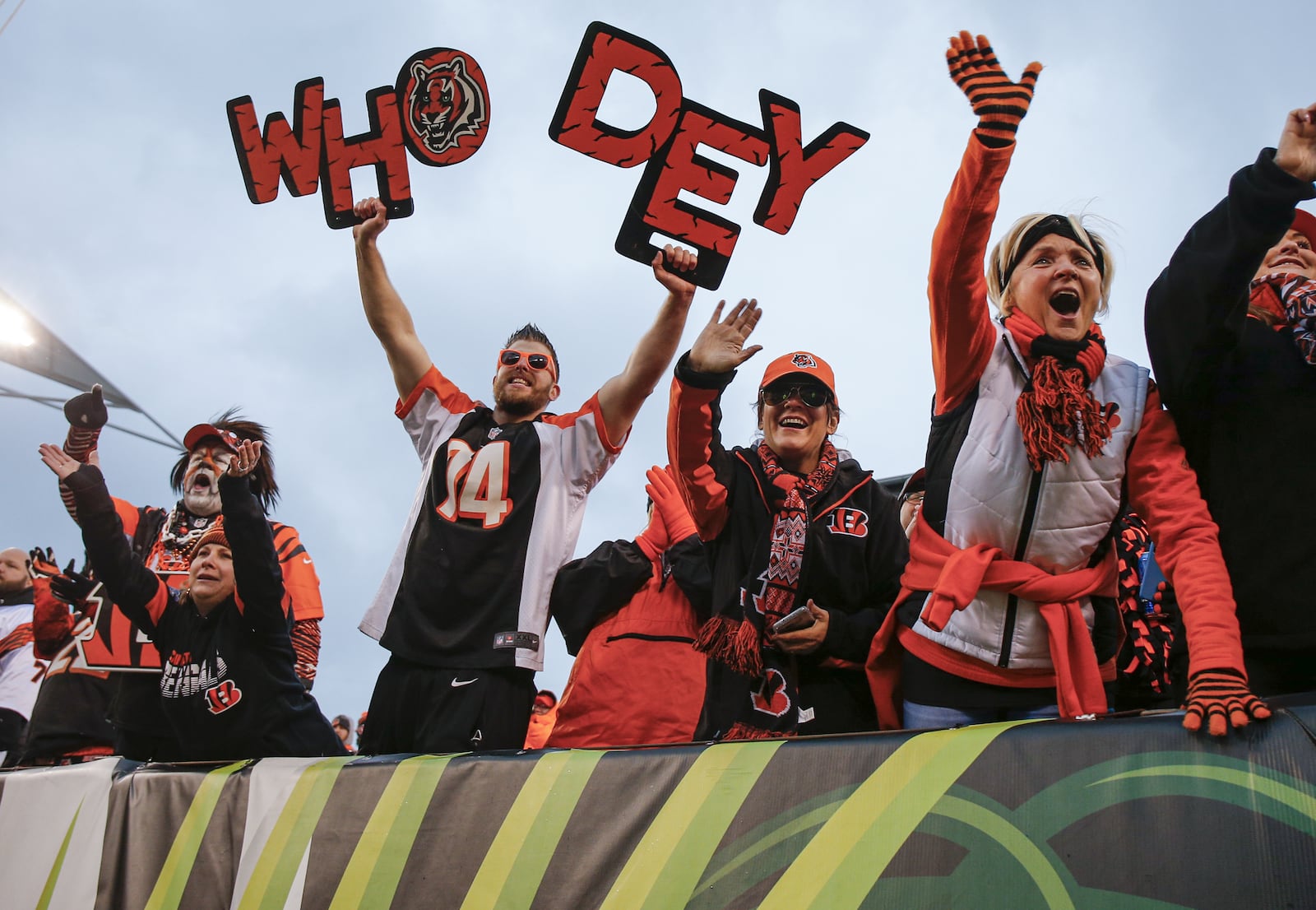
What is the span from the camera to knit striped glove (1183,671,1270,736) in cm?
178

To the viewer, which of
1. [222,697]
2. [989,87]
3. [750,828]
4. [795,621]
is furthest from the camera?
[222,697]

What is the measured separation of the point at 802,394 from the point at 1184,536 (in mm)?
1376

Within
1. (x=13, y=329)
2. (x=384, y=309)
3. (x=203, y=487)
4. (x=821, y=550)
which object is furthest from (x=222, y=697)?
(x=13, y=329)

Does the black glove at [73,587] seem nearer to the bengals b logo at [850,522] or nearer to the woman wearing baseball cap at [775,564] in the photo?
the woman wearing baseball cap at [775,564]

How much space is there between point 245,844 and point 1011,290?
2.35m

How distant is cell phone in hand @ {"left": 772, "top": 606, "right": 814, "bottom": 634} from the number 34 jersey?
0.75 m

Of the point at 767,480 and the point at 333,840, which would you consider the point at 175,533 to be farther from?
the point at 767,480

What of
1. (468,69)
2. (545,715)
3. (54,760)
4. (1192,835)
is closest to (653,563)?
(468,69)

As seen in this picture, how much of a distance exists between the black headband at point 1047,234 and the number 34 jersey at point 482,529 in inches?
57.6

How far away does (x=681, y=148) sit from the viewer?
3475 millimetres

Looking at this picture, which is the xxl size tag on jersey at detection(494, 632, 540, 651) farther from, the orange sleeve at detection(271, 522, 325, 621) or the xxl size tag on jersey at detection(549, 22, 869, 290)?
the orange sleeve at detection(271, 522, 325, 621)

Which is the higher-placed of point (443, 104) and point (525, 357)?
point (443, 104)

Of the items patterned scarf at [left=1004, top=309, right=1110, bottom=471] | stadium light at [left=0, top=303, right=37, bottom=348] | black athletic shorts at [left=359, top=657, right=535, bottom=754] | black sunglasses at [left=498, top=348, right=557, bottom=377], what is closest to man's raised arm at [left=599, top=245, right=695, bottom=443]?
black sunglasses at [left=498, top=348, right=557, bottom=377]

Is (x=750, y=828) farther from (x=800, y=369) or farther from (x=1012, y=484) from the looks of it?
(x=800, y=369)
